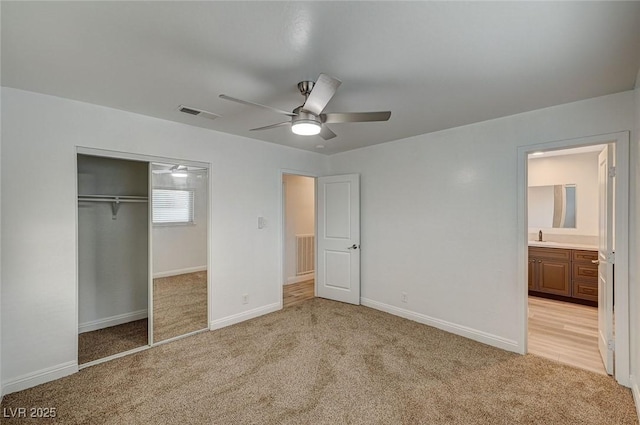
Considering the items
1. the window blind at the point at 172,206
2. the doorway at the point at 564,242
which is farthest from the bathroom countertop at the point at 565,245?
the window blind at the point at 172,206

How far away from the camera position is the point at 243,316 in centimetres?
379

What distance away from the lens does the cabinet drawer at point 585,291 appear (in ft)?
14.0

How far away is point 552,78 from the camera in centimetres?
216

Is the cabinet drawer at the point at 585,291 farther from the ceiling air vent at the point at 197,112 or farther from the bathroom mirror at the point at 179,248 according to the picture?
the ceiling air vent at the point at 197,112

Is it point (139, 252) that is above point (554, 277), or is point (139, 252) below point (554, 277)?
above

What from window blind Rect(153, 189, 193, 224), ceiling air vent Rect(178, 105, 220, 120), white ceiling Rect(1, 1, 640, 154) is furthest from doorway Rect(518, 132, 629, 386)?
window blind Rect(153, 189, 193, 224)

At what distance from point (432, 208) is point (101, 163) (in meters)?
4.18

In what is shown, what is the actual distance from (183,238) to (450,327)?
3353 mm

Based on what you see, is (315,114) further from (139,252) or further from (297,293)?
(297,293)

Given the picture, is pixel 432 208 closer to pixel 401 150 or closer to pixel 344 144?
pixel 401 150

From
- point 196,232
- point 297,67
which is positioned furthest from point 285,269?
point 297,67

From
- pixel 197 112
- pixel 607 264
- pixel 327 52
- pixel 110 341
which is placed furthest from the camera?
pixel 110 341

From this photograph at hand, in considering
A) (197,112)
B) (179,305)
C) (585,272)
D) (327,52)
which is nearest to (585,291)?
(585,272)

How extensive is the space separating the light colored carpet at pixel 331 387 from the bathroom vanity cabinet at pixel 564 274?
2413 mm
